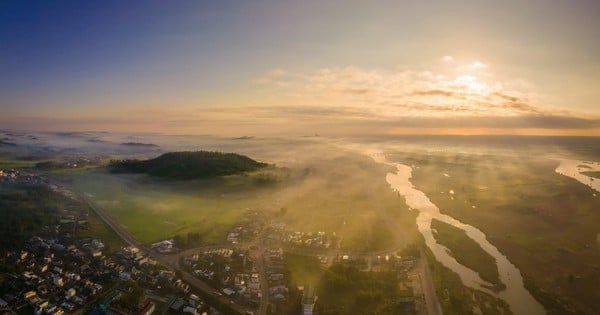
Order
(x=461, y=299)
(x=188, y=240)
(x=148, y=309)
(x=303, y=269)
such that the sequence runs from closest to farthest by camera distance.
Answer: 1. (x=148, y=309)
2. (x=461, y=299)
3. (x=303, y=269)
4. (x=188, y=240)

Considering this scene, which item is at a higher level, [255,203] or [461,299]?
[255,203]

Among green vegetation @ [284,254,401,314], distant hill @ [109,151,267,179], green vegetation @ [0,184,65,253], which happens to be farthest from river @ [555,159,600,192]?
green vegetation @ [0,184,65,253]

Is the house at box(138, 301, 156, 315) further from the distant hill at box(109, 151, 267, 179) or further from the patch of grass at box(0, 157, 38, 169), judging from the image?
the patch of grass at box(0, 157, 38, 169)

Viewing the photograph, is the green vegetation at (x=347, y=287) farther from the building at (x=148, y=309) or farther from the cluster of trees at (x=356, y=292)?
the building at (x=148, y=309)

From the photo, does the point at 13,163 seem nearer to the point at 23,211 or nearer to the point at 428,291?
the point at 23,211

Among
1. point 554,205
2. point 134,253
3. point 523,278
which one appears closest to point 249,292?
point 134,253

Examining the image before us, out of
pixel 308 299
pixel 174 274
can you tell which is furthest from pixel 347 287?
pixel 174 274
